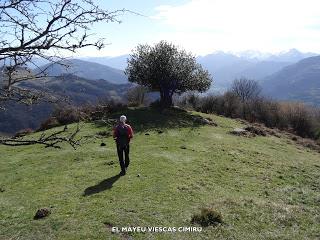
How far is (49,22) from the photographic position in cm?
782

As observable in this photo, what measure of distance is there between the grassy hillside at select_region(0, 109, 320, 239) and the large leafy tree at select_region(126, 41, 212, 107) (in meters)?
20.0

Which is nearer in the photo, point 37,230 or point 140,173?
point 37,230

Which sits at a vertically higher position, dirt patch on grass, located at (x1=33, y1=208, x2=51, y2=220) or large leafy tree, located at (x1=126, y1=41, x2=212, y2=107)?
large leafy tree, located at (x1=126, y1=41, x2=212, y2=107)

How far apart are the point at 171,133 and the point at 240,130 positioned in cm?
963

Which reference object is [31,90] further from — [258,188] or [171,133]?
[171,133]

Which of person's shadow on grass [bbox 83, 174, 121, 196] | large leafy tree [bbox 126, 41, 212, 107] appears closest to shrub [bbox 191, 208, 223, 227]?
person's shadow on grass [bbox 83, 174, 121, 196]

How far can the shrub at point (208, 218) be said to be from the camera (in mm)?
16188

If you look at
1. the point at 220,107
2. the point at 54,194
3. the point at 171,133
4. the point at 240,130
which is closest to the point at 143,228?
the point at 54,194

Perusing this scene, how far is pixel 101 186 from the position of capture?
21.6 m

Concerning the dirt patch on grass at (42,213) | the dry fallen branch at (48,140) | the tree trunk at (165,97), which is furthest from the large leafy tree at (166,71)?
the dry fallen branch at (48,140)

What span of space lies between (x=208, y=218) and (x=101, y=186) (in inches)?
285

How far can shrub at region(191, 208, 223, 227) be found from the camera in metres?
16.2

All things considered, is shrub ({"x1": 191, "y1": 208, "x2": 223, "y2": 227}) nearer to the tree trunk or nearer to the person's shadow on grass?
the person's shadow on grass

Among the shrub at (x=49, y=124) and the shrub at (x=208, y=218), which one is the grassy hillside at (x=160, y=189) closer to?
the shrub at (x=208, y=218)
